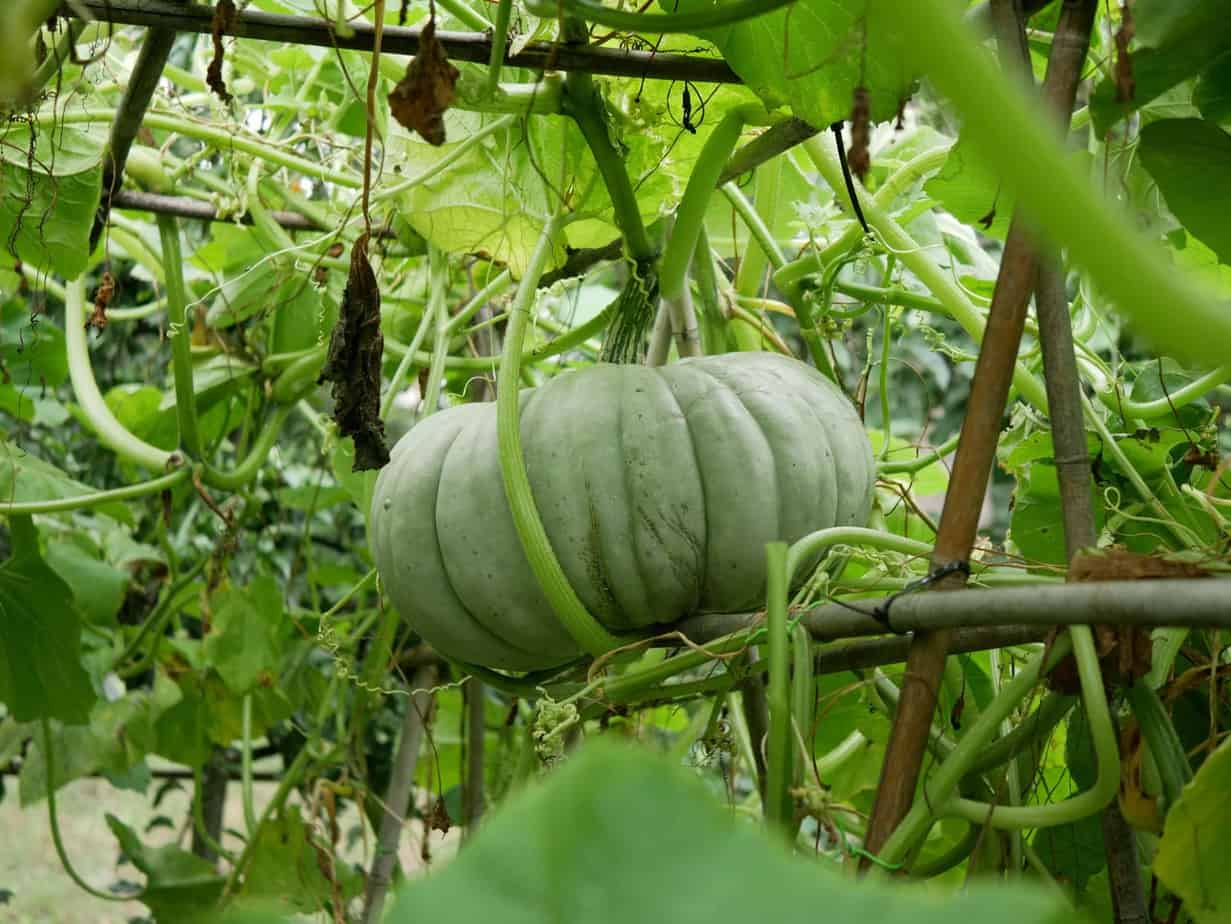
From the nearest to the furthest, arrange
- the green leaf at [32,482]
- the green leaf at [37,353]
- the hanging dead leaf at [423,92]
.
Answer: the hanging dead leaf at [423,92]
the green leaf at [32,482]
the green leaf at [37,353]

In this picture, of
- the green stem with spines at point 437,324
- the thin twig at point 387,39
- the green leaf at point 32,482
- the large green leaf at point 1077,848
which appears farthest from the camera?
the green leaf at point 32,482

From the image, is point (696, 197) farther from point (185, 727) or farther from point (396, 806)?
point (185, 727)

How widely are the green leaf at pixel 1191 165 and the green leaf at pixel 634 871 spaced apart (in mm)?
596

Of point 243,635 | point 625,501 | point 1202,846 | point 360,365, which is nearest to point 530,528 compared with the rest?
point 625,501

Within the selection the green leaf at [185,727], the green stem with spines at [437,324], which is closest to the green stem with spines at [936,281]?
the green stem with spines at [437,324]

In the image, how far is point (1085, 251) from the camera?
280 millimetres

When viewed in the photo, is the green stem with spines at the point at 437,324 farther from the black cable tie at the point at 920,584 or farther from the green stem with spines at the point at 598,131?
the black cable tie at the point at 920,584

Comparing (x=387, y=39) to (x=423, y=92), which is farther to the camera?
(x=387, y=39)

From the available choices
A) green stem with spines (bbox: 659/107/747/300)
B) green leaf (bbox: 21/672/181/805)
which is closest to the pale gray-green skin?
green stem with spines (bbox: 659/107/747/300)

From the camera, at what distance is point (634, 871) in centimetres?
26

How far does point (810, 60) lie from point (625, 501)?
296mm

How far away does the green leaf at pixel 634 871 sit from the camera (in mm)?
259

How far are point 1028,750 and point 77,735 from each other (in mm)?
1417

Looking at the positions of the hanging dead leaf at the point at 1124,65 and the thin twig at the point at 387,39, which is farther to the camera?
the thin twig at the point at 387,39
